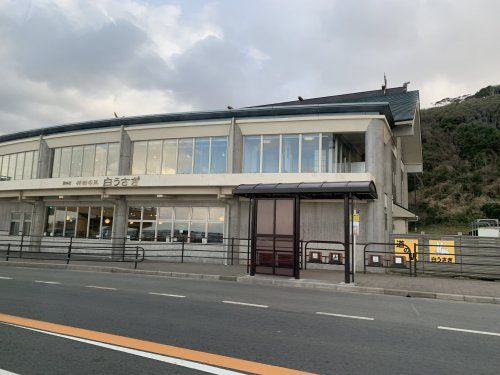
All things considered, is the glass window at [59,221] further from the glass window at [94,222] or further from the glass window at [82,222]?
the glass window at [94,222]

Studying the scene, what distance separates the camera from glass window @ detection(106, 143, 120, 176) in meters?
25.6

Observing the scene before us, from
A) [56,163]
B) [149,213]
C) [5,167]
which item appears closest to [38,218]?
[56,163]

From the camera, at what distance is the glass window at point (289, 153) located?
2144 cm

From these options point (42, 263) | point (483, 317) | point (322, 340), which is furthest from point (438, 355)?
point (42, 263)

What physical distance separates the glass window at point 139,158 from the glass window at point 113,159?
123 centimetres

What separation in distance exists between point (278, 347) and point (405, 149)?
3017 cm

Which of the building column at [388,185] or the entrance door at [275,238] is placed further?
the building column at [388,185]

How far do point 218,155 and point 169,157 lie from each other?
10.5ft

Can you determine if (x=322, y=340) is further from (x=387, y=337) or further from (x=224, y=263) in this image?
(x=224, y=263)

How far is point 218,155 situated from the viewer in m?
23.0

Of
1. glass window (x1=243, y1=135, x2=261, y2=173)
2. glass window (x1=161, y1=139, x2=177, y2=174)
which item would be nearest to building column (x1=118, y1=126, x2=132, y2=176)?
glass window (x1=161, y1=139, x2=177, y2=174)

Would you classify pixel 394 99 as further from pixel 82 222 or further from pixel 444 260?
pixel 82 222

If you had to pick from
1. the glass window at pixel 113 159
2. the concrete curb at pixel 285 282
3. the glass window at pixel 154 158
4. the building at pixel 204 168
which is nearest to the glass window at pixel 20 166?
the building at pixel 204 168

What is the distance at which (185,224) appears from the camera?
2317cm
